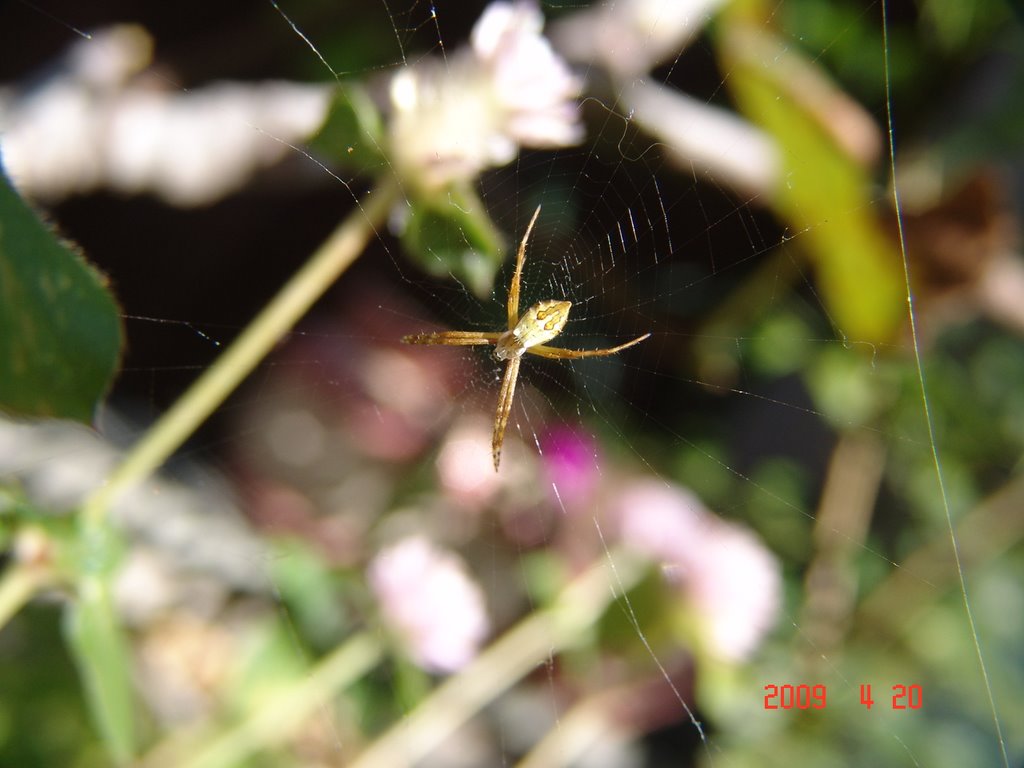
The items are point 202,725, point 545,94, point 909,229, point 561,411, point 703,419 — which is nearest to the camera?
point 545,94

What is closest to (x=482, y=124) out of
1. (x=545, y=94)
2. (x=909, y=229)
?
(x=545, y=94)

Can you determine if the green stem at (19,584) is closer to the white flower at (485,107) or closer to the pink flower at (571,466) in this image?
the white flower at (485,107)

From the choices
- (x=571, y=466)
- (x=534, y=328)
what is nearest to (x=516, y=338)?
(x=534, y=328)

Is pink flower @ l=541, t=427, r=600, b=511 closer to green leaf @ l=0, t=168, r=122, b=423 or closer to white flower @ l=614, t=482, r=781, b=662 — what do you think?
white flower @ l=614, t=482, r=781, b=662

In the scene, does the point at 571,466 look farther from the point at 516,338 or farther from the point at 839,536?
the point at 839,536

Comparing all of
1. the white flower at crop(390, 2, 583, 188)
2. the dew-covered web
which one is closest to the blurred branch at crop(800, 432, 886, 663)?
the dew-covered web

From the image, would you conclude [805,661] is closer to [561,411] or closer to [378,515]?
[561,411]
